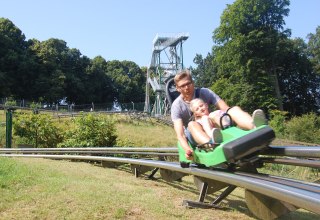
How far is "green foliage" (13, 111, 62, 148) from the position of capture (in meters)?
18.6

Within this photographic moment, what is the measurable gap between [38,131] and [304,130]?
2192cm

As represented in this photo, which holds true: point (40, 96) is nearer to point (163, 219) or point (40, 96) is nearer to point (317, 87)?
point (317, 87)

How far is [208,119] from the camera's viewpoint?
4.66 meters

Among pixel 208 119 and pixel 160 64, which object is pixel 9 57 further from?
pixel 208 119

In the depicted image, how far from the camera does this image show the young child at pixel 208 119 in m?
4.21

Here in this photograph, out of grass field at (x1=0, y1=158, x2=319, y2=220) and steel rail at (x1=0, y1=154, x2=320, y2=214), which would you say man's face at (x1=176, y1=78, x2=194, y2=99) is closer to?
steel rail at (x1=0, y1=154, x2=320, y2=214)

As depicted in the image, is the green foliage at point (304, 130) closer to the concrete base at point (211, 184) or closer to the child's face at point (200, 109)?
the concrete base at point (211, 184)

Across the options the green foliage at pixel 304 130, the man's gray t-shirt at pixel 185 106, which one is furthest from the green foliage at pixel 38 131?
the green foliage at pixel 304 130

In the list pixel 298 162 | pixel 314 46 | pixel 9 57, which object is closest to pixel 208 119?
pixel 298 162

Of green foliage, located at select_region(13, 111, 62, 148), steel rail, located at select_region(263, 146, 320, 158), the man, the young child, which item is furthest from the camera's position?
green foliage, located at select_region(13, 111, 62, 148)

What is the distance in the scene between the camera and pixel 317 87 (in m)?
53.9

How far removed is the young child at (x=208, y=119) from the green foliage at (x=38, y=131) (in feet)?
47.6

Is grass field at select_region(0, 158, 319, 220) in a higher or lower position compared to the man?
lower

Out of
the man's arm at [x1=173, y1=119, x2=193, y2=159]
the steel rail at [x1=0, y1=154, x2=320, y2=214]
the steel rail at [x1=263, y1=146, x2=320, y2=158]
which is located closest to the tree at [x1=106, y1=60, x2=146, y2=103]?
the man's arm at [x1=173, y1=119, x2=193, y2=159]
